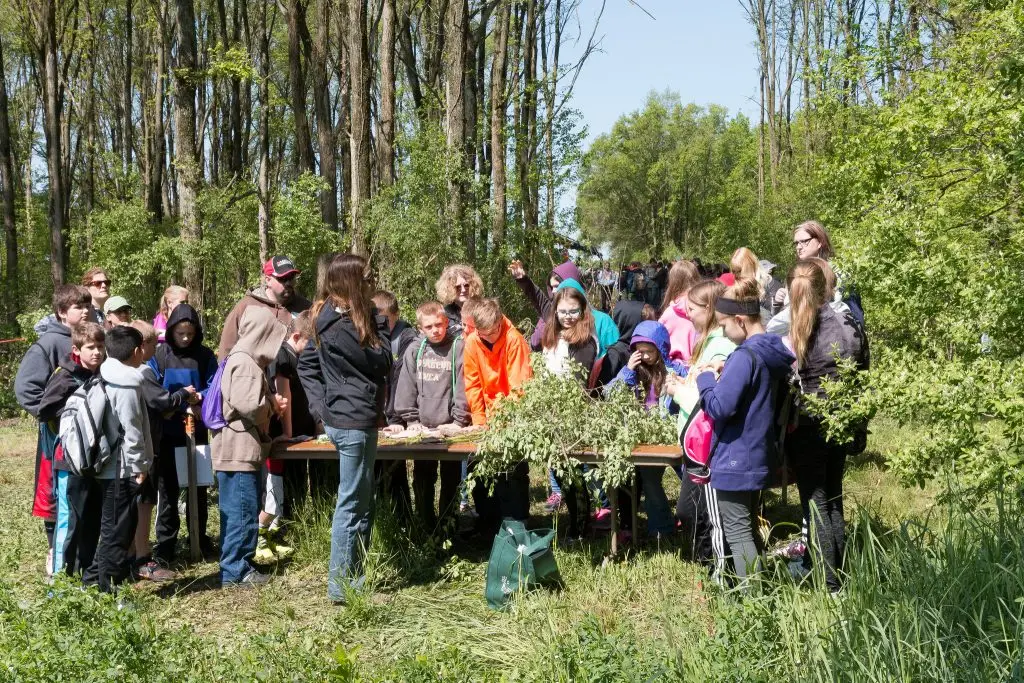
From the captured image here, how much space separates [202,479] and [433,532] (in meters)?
1.63

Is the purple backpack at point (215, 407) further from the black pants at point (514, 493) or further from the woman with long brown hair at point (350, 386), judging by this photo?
the black pants at point (514, 493)

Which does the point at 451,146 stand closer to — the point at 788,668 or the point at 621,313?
the point at 621,313

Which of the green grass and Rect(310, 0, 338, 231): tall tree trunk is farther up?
Rect(310, 0, 338, 231): tall tree trunk

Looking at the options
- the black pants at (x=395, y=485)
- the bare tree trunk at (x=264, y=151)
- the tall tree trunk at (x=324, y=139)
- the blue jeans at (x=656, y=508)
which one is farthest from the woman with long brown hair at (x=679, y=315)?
the bare tree trunk at (x=264, y=151)

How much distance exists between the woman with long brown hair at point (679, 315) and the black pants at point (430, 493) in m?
1.76

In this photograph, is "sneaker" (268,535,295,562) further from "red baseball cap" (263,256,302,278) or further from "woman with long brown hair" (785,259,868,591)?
"woman with long brown hair" (785,259,868,591)

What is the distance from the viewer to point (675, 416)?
20.9ft

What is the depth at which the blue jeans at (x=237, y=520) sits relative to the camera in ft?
20.6

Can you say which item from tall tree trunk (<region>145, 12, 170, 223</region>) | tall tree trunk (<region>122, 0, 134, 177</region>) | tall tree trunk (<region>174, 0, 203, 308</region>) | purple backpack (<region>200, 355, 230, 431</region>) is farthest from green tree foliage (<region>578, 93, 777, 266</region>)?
purple backpack (<region>200, 355, 230, 431</region>)

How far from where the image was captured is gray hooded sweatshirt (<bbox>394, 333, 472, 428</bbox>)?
23.1ft

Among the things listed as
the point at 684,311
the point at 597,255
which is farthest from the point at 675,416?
the point at 597,255

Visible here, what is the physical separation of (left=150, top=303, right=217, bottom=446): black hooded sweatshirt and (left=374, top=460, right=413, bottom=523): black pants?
4.39ft

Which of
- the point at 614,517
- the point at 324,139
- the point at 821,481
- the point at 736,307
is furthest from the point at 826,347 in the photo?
the point at 324,139

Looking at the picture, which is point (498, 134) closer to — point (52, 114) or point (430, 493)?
point (430, 493)
